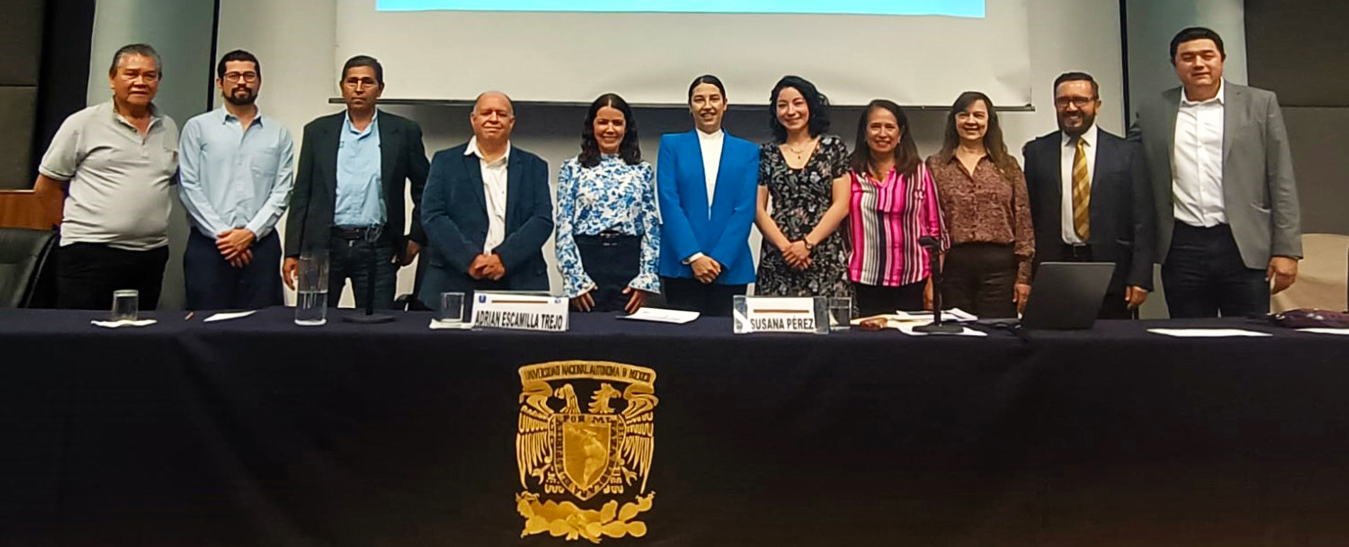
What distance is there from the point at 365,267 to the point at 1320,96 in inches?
176

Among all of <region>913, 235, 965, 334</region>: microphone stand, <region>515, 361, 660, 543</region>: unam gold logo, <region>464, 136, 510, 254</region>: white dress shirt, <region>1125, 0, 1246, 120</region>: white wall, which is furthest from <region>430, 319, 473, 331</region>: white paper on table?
<region>1125, 0, 1246, 120</region>: white wall

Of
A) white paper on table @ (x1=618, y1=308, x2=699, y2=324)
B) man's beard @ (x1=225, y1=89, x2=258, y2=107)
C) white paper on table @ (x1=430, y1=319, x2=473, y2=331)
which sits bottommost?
white paper on table @ (x1=430, y1=319, x2=473, y2=331)

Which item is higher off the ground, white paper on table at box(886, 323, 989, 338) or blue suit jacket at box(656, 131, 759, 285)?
blue suit jacket at box(656, 131, 759, 285)

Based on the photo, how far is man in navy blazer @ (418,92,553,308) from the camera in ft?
7.64

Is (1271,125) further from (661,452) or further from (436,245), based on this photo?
(436,245)

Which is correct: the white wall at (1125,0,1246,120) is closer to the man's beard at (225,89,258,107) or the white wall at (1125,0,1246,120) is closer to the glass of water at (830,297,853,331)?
the glass of water at (830,297,853,331)

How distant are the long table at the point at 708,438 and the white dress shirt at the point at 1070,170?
1066mm

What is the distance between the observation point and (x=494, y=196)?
2432 mm

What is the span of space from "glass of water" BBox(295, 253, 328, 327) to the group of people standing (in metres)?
0.67

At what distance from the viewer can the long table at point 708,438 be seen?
55.8 inches

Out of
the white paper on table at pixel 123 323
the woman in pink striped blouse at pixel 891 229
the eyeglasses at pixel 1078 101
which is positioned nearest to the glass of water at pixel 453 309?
the white paper on table at pixel 123 323

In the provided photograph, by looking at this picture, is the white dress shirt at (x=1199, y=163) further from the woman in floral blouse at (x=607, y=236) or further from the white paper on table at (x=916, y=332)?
the woman in floral blouse at (x=607, y=236)

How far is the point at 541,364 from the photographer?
1.44 m

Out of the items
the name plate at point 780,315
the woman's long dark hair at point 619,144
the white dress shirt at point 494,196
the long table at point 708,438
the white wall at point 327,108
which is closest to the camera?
the long table at point 708,438
